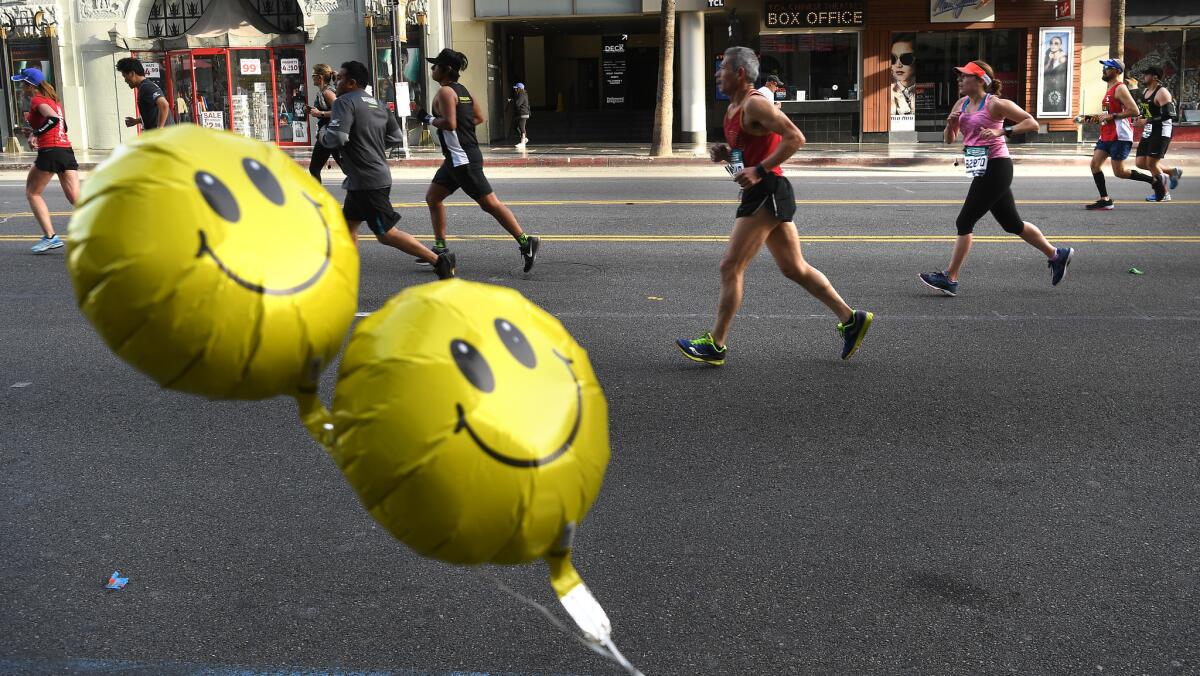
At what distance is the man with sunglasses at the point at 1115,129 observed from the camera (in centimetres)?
1329

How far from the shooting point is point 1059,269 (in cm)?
866

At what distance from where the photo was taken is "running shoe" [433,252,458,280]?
9.12m

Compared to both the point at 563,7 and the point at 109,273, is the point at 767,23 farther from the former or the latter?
the point at 109,273

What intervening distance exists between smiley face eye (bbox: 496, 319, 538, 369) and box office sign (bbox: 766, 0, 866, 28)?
26.8 m

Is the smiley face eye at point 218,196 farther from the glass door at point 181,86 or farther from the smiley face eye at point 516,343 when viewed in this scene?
the glass door at point 181,86

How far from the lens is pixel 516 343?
6.78ft

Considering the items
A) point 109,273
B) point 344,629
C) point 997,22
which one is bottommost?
point 344,629

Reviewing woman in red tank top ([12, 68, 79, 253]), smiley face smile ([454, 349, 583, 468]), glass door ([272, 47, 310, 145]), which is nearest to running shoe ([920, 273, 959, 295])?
smiley face smile ([454, 349, 583, 468])

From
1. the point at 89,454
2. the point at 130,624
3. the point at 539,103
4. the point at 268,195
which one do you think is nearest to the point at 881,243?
the point at 89,454

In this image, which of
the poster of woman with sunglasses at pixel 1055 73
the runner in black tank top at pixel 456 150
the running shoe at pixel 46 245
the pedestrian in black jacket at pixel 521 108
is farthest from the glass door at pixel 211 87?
the runner in black tank top at pixel 456 150

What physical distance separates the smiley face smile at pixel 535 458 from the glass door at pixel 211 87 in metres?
29.0

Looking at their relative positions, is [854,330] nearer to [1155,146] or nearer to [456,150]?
[456,150]

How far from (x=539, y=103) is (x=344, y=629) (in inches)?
1303

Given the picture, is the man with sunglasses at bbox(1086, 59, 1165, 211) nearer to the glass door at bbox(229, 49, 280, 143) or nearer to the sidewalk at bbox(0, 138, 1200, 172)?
the sidewalk at bbox(0, 138, 1200, 172)
